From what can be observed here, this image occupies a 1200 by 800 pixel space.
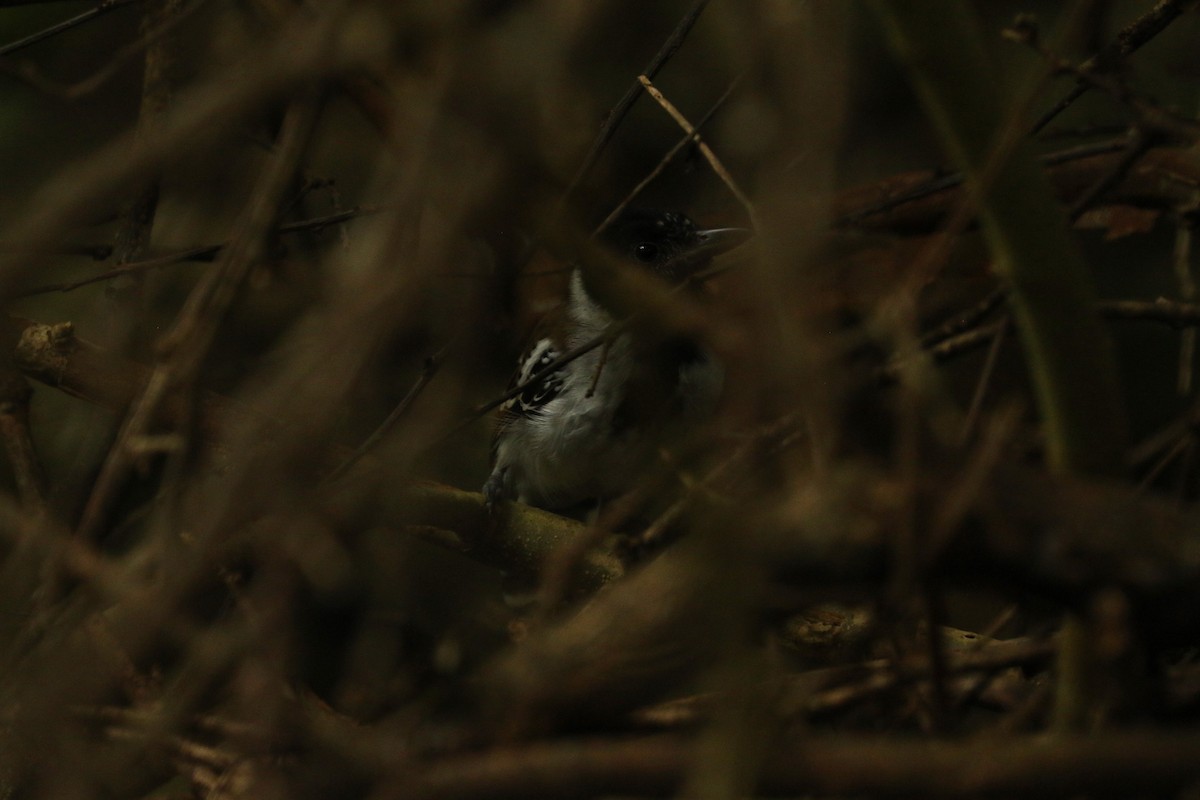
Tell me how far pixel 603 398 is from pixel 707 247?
0.84 m

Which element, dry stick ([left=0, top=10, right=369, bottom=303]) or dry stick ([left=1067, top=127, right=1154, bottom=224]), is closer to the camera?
dry stick ([left=0, top=10, right=369, bottom=303])

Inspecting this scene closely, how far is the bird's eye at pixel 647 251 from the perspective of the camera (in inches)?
196

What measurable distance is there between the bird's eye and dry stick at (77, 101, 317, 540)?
3.25 m

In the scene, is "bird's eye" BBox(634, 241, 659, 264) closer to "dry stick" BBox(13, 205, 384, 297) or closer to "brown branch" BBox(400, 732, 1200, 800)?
"dry stick" BBox(13, 205, 384, 297)

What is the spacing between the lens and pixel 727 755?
4.61 ft

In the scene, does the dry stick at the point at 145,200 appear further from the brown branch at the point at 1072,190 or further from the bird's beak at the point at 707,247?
the brown branch at the point at 1072,190

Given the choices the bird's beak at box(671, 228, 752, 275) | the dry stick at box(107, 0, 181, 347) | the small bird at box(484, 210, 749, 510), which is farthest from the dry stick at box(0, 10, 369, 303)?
the bird's beak at box(671, 228, 752, 275)

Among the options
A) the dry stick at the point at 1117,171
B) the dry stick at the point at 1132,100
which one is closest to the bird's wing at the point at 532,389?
the dry stick at the point at 1117,171

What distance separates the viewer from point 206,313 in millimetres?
1740

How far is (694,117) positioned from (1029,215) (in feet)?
14.5

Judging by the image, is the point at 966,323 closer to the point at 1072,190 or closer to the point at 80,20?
the point at 1072,190

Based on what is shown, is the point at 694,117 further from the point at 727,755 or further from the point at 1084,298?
the point at 727,755

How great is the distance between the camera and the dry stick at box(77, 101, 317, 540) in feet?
5.47

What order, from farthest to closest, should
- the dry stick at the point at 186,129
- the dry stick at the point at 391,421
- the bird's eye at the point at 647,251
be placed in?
the bird's eye at the point at 647,251, the dry stick at the point at 391,421, the dry stick at the point at 186,129
